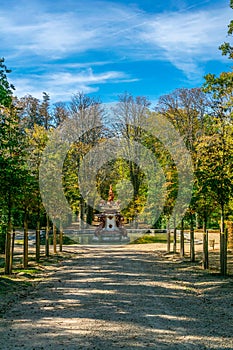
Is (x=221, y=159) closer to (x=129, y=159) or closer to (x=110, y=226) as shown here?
(x=110, y=226)

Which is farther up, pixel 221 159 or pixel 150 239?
pixel 221 159

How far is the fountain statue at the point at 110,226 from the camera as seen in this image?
4453 cm

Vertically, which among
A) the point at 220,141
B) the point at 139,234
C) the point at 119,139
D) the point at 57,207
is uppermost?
the point at 119,139

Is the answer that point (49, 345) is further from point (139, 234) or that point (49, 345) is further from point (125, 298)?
point (139, 234)

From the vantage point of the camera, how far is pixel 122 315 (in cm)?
997

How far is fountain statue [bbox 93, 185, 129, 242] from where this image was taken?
44.5 meters

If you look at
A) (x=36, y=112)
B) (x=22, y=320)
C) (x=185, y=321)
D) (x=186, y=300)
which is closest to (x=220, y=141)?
(x=186, y=300)

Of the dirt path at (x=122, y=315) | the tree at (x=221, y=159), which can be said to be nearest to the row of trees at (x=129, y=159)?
the tree at (x=221, y=159)

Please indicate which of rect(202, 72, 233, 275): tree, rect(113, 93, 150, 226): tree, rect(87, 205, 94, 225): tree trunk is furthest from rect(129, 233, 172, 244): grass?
rect(202, 72, 233, 275): tree

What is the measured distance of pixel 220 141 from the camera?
18.8m

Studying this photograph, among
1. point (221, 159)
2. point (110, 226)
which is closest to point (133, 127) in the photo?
point (110, 226)

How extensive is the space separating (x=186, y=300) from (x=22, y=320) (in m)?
4.89

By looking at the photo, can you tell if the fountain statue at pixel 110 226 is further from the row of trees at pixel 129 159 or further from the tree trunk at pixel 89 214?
the tree trunk at pixel 89 214

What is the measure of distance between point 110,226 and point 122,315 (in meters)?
35.7
